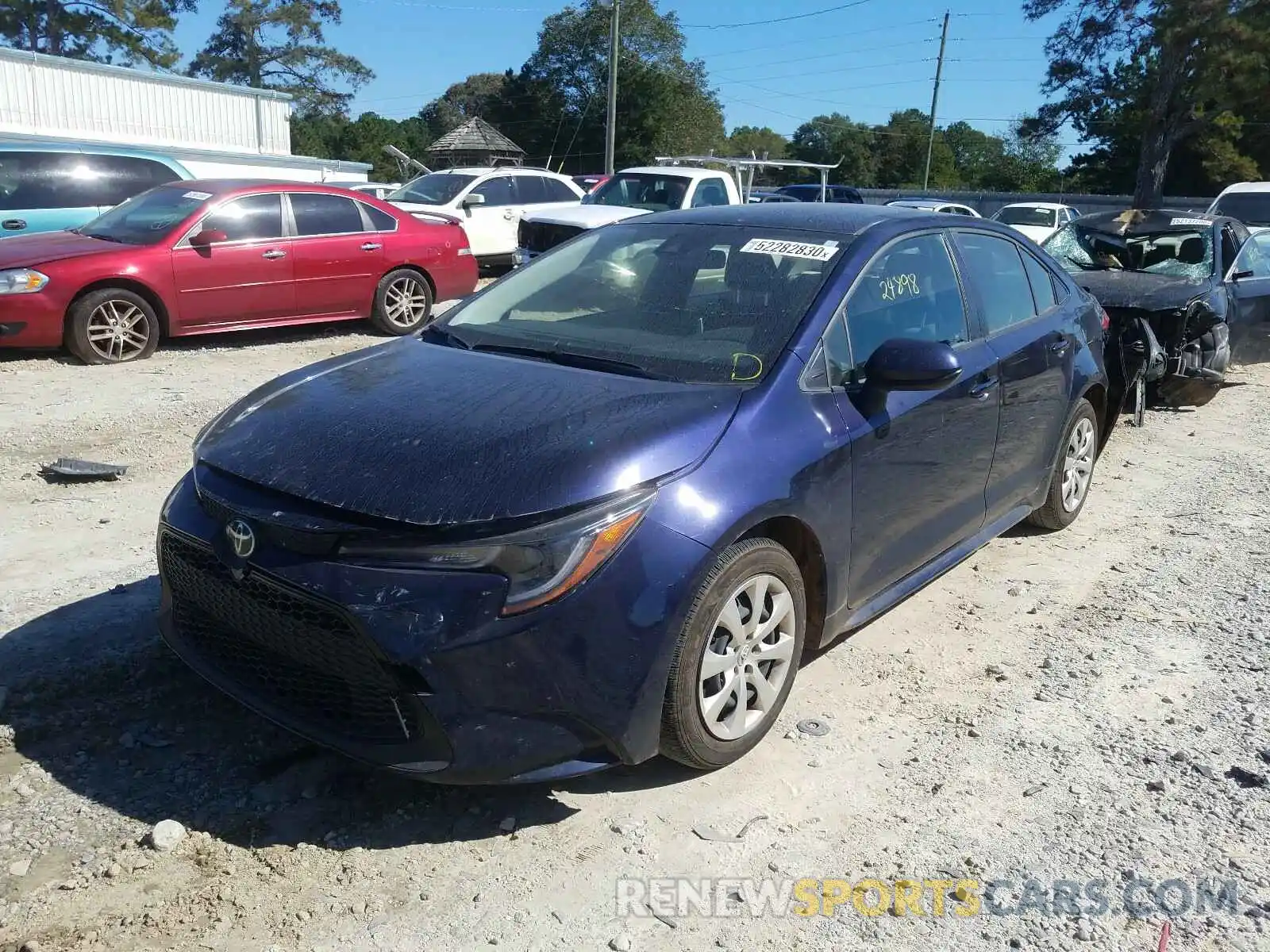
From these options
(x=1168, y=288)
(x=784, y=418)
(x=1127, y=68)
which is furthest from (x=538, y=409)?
(x=1127, y=68)

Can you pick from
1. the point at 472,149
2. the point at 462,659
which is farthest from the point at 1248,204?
the point at 472,149

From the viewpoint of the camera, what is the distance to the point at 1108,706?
388cm

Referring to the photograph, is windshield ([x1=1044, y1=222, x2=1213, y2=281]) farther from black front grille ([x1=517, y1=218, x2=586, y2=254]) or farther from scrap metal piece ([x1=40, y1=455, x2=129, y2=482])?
scrap metal piece ([x1=40, y1=455, x2=129, y2=482])

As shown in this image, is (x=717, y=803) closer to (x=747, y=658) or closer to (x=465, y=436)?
(x=747, y=658)

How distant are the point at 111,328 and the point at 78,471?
3.27m

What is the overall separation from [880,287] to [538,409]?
1.50 metres

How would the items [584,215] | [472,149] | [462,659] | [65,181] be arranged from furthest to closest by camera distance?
1. [472,149]
2. [584,215]
3. [65,181]
4. [462,659]

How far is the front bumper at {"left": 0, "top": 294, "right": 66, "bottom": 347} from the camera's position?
26.7ft

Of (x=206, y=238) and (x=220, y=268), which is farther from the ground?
(x=206, y=238)

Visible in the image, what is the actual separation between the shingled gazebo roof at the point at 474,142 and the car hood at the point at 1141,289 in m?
44.3

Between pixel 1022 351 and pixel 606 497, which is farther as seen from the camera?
pixel 1022 351

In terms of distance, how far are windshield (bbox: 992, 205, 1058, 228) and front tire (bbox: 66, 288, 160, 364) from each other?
19665 mm

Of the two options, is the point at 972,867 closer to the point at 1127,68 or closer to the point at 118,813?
the point at 118,813

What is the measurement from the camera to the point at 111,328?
8.65 metres
